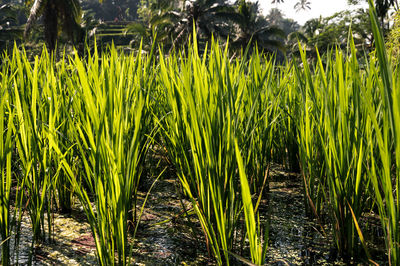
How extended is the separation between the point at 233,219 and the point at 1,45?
20753 mm

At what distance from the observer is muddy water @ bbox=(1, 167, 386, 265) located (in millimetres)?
934

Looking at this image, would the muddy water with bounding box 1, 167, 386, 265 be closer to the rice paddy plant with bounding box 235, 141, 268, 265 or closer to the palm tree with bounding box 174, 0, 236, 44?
the rice paddy plant with bounding box 235, 141, 268, 265

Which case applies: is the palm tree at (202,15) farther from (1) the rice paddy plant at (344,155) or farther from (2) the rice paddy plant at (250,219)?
(2) the rice paddy plant at (250,219)

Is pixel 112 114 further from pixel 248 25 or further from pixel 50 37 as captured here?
pixel 248 25

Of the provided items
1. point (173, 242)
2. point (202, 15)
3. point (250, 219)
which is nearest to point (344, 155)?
point (250, 219)

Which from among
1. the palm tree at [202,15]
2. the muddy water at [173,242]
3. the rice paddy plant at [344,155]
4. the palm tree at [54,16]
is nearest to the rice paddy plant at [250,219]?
the muddy water at [173,242]

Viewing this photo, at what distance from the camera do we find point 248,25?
1634cm

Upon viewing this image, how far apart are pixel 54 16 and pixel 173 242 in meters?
12.6

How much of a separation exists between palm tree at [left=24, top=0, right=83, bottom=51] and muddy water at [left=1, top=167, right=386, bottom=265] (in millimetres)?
11161

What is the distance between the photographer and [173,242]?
104 cm

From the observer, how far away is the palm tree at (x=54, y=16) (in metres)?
11.1

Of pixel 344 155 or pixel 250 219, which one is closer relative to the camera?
pixel 250 219

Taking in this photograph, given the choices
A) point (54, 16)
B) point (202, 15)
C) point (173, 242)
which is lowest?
point (173, 242)

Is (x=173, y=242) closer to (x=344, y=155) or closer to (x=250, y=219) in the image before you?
Answer: (x=250, y=219)
